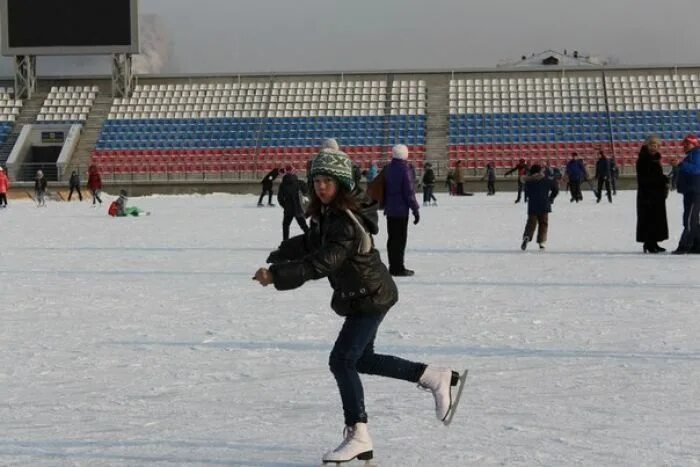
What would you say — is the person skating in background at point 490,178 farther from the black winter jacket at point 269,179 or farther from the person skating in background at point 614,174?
the black winter jacket at point 269,179

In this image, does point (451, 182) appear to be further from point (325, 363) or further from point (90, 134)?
point (325, 363)

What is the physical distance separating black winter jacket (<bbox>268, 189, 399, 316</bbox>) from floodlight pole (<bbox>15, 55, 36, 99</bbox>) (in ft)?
155

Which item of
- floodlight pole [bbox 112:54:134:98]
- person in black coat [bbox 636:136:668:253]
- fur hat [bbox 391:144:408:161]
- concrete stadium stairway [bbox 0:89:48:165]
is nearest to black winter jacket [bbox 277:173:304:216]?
fur hat [bbox 391:144:408:161]

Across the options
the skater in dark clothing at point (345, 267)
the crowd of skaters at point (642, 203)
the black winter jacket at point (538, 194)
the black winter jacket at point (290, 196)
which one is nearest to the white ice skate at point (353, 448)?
the skater in dark clothing at point (345, 267)

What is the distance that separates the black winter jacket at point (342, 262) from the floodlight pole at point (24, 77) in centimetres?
4738

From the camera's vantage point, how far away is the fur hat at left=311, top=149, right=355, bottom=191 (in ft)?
13.6

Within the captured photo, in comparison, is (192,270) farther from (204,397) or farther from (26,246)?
(204,397)

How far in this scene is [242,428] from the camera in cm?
508

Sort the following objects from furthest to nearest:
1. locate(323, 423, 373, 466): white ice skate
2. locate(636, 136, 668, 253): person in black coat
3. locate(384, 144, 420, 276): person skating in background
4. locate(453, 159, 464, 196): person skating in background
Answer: locate(453, 159, 464, 196): person skating in background, locate(636, 136, 668, 253): person in black coat, locate(384, 144, 420, 276): person skating in background, locate(323, 423, 373, 466): white ice skate

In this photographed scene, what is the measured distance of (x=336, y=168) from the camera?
416cm

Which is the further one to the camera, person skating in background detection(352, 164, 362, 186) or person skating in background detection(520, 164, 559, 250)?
person skating in background detection(520, 164, 559, 250)

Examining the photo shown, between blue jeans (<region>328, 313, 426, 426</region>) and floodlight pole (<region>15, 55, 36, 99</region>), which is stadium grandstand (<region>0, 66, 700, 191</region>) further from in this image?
blue jeans (<region>328, 313, 426, 426</region>)

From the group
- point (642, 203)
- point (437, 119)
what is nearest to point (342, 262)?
point (642, 203)

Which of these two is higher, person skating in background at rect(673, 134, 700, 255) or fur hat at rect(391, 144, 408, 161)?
fur hat at rect(391, 144, 408, 161)
